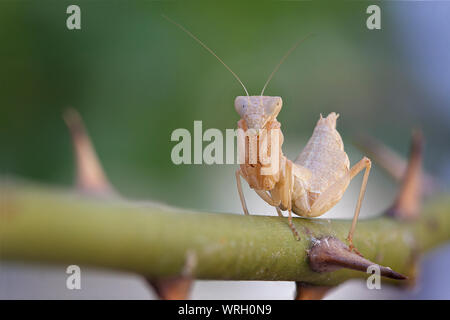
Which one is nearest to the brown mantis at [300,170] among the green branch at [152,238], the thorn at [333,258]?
the green branch at [152,238]

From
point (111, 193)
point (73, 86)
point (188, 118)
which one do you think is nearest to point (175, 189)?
point (188, 118)

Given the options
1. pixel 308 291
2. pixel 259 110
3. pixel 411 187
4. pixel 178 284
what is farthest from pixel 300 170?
pixel 178 284

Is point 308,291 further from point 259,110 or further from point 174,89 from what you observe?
point 174,89

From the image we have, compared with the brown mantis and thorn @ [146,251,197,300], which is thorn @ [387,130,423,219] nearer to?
the brown mantis

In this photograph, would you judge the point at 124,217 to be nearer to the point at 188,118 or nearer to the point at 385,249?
the point at 385,249

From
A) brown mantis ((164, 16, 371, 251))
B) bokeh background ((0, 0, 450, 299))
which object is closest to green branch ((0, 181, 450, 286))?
brown mantis ((164, 16, 371, 251))

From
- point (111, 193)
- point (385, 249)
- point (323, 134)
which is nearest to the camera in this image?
point (111, 193)
